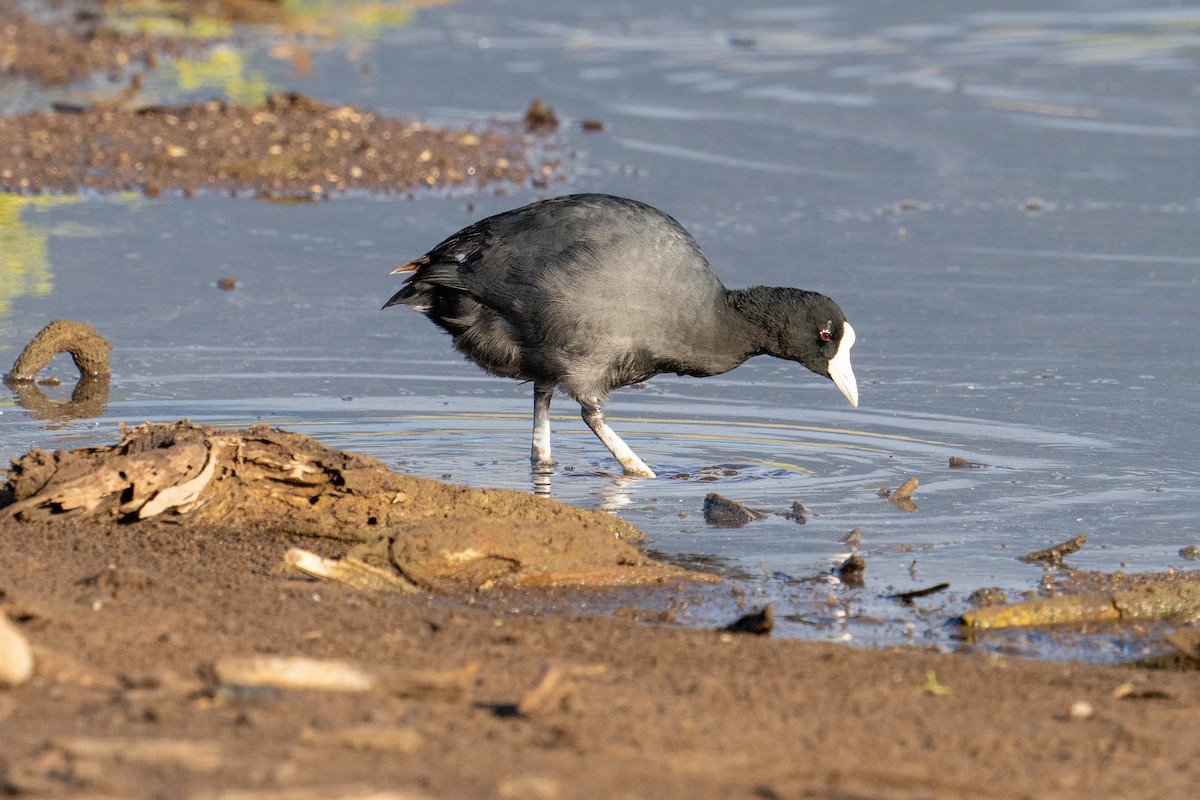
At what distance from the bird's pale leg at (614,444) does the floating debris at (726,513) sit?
74 centimetres

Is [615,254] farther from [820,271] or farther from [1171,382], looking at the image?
[820,271]

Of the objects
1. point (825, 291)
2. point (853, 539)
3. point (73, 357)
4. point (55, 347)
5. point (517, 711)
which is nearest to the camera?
point (517, 711)

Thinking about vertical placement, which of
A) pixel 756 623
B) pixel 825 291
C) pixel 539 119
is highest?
pixel 539 119

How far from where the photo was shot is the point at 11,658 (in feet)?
12.3

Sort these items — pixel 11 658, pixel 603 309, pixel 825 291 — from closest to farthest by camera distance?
pixel 11 658
pixel 603 309
pixel 825 291

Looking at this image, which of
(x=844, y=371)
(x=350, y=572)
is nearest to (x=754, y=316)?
(x=844, y=371)

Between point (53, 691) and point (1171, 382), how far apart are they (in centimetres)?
645

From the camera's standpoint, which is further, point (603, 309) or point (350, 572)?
point (603, 309)

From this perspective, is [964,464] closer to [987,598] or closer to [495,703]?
[987,598]

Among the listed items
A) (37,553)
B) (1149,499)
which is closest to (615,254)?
(1149,499)

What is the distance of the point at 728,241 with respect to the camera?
465 inches

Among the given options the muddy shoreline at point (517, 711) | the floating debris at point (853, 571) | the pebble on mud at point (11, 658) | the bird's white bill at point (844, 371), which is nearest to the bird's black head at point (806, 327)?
the bird's white bill at point (844, 371)

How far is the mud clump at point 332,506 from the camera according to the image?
18.2 feet

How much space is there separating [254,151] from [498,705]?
1106 centimetres
